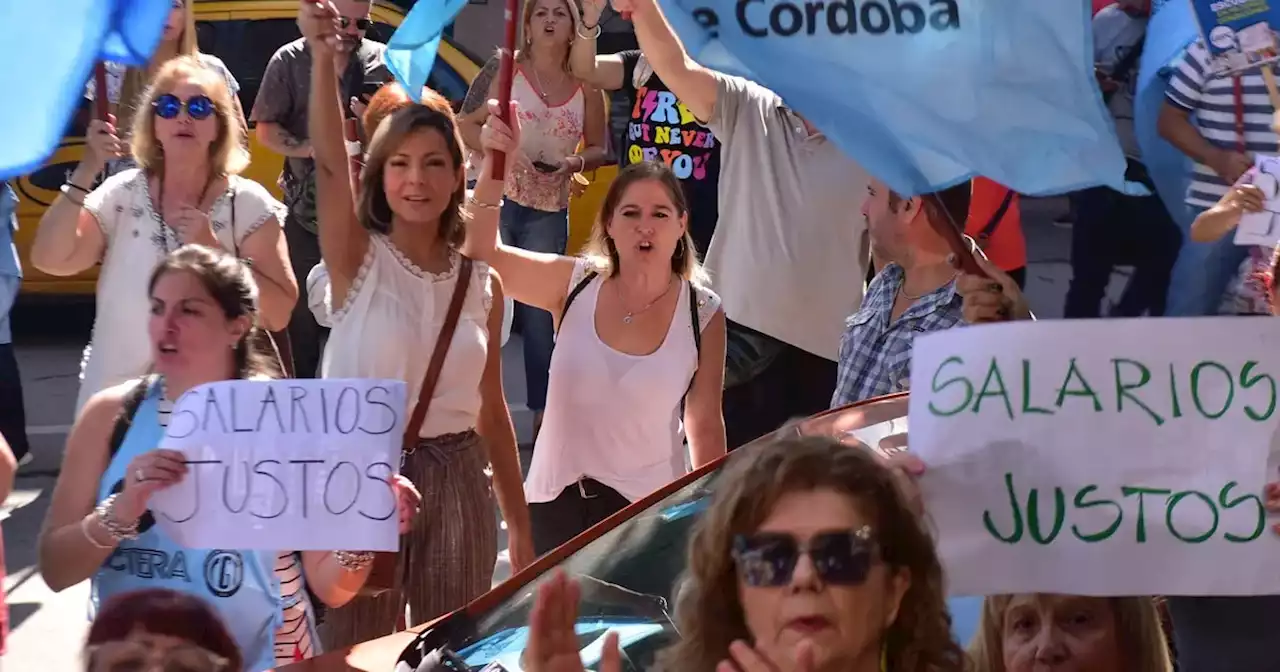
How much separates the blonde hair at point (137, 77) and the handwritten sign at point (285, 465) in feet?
7.02

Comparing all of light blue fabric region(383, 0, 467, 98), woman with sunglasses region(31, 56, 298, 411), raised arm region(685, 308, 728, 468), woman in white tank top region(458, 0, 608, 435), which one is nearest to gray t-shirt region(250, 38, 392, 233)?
woman in white tank top region(458, 0, 608, 435)

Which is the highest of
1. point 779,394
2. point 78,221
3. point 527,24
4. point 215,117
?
point 527,24

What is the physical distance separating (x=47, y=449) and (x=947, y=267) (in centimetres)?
506

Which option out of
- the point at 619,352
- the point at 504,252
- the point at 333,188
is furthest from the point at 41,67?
the point at 619,352

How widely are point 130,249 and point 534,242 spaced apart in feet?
8.15

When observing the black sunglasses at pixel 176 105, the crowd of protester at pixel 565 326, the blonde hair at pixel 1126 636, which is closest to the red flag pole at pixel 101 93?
the crowd of protester at pixel 565 326

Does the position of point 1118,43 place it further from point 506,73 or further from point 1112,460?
point 1112,460

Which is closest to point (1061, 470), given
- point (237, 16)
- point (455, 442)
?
point (455, 442)

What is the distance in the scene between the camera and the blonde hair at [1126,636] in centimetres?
255

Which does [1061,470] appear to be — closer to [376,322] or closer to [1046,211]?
[376,322]

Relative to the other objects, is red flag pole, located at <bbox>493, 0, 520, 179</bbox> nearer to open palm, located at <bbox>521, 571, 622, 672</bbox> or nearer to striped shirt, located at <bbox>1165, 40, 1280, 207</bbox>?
open palm, located at <bbox>521, 571, 622, 672</bbox>

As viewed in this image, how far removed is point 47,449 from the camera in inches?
291

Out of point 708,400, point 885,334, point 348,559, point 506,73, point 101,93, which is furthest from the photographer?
point 708,400

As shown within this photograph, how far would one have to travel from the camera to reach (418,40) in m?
3.97
